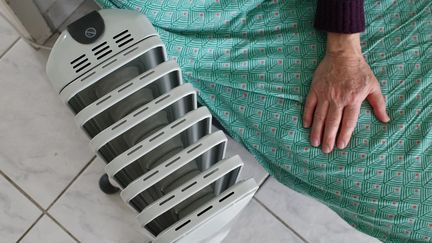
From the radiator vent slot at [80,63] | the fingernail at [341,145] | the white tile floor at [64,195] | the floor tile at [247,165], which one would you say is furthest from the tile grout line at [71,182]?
the fingernail at [341,145]

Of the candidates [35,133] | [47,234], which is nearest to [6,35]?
[35,133]

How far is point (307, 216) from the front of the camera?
1188 millimetres

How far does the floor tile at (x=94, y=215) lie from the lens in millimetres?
1139

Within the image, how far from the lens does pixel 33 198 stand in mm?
1155

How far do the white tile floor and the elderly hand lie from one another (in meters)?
0.36

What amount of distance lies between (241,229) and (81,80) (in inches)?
25.5

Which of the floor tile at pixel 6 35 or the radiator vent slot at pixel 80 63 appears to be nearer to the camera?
the radiator vent slot at pixel 80 63

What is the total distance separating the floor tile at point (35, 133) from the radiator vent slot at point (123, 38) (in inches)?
21.1

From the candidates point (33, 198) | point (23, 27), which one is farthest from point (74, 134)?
point (23, 27)

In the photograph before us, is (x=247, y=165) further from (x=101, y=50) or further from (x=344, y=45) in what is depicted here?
(x=101, y=50)

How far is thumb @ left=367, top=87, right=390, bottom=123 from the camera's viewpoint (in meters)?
0.87

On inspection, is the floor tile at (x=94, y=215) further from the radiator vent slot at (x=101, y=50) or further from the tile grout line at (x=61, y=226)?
the radiator vent slot at (x=101, y=50)

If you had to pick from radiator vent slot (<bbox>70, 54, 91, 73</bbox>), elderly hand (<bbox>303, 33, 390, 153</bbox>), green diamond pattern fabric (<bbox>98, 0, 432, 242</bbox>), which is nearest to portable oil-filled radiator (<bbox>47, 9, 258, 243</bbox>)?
radiator vent slot (<bbox>70, 54, 91, 73</bbox>)

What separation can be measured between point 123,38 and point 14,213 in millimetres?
664
